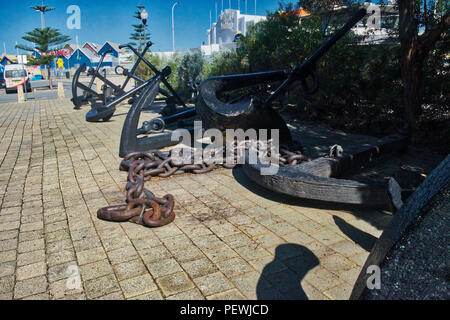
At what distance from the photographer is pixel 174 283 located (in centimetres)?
231

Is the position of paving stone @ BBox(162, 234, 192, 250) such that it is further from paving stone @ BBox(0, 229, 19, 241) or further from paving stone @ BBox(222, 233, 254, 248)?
paving stone @ BBox(0, 229, 19, 241)

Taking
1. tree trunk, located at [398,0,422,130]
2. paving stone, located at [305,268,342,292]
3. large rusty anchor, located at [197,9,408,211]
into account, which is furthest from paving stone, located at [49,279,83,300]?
tree trunk, located at [398,0,422,130]

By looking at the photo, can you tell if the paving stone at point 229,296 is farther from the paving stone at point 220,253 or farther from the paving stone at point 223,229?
the paving stone at point 223,229

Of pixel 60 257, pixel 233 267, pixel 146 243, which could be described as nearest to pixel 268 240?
pixel 233 267

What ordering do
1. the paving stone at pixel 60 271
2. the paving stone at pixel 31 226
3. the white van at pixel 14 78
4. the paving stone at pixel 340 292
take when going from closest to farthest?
the paving stone at pixel 340 292 < the paving stone at pixel 60 271 < the paving stone at pixel 31 226 < the white van at pixel 14 78

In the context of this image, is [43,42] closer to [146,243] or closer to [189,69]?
[189,69]

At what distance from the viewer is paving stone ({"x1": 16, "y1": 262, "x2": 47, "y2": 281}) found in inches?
95.2

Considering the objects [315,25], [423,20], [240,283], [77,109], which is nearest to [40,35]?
[77,109]

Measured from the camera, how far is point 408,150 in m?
5.66

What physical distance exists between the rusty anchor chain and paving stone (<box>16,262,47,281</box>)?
0.75m

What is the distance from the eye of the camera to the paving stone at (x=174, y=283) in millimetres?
2234

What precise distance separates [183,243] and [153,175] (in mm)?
1676

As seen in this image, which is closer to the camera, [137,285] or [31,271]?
[137,285]

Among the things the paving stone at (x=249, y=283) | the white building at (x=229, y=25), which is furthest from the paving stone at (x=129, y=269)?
the white building at (x=229, y=25)
